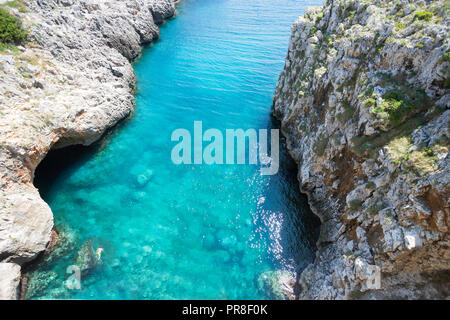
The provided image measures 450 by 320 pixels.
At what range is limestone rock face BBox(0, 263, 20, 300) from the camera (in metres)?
14.6

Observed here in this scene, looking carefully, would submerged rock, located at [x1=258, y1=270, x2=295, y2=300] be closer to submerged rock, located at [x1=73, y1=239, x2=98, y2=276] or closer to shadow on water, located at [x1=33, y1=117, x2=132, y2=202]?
submerged rock, located at [x1=73, y1=239, x2=98, y2=276]

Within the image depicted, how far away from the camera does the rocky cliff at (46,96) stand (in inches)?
686

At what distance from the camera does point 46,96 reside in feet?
77.7

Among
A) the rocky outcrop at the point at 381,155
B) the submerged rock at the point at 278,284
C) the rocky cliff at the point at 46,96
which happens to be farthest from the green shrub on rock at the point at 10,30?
the submerged rock at the point at 278,284

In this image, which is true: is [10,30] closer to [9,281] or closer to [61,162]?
[61,162]

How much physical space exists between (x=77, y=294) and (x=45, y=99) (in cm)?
1770

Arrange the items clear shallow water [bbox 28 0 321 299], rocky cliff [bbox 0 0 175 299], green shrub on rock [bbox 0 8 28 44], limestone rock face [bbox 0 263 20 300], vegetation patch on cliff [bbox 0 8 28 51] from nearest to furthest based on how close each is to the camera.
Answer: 1. limestone rock face [bbox 0 263 20 300]
2. rocky cliff [bbox 0 0 175 299]
3. clear shallow water [bbox 28 0 321 299]
4. vegetation patch on cliff [bbox 0 8 28 51]
5. green shrub on rock [bbox 0 8 28 44]

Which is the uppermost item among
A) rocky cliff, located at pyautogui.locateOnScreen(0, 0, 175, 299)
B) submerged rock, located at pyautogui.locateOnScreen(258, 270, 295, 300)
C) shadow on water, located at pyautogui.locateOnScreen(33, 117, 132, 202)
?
rocky cliff, located at pyautogui.locateOnScreen(0, 0, 175, 299)

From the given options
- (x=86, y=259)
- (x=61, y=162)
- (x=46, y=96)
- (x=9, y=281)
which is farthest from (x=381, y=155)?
(x=46, y=96)

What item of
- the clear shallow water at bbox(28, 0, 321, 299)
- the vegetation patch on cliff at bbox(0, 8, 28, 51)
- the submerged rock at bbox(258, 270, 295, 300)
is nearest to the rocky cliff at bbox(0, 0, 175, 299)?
the vegetation patch on cliff at bbox(0, 8, 28, 51)

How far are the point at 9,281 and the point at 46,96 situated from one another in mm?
16467

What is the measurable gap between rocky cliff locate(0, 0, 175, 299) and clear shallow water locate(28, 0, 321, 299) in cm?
202

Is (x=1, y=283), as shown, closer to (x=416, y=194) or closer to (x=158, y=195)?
(x=158, y=195)

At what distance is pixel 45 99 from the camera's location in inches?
920
